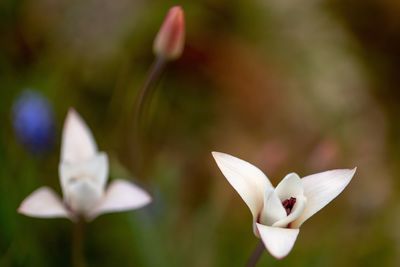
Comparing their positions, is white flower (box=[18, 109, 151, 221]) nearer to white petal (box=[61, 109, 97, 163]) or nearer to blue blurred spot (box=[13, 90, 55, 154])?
white petal (box=[61, 109, 97, 163])

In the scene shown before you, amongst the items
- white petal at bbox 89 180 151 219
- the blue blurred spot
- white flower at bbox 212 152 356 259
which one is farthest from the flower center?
the blue blurred spot

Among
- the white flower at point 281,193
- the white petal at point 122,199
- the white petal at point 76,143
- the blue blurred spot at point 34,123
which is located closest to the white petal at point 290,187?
the white flower at point 281,193

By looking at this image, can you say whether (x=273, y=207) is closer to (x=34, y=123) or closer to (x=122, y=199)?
(x=122, y=199)

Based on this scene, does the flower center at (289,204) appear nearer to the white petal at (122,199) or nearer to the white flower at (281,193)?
the white flower at (281,193)

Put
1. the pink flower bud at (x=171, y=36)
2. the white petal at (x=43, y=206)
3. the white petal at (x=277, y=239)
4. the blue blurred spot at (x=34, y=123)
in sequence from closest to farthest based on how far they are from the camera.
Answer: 1. the white petal at (x=277, y=239)
2. the white petal at (x=43, y=206)
3. the pink flower bud at (x=171, y=36)
4. the blue blurred spot at (x=34, y=123)

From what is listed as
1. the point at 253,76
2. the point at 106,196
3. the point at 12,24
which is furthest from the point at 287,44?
the point at 106,196

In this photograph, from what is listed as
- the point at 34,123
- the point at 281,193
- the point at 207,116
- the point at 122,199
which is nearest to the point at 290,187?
the point at 281,193
